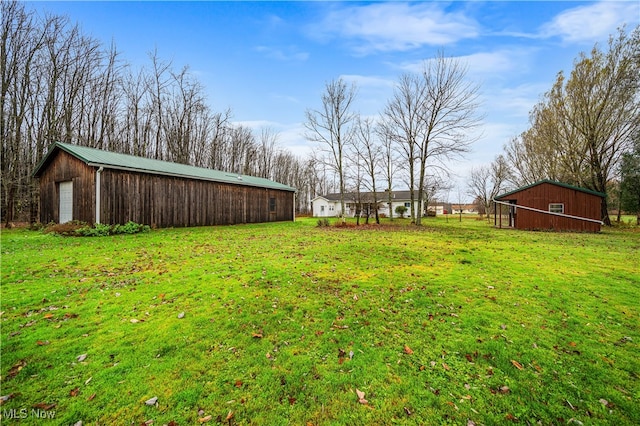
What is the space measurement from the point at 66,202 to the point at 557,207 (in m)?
30.8

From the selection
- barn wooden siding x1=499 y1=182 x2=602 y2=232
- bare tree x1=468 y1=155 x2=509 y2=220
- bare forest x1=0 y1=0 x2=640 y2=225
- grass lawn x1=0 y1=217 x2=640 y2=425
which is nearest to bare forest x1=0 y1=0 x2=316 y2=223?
bare forest x1=0 y1=0 x2=640 y2=225

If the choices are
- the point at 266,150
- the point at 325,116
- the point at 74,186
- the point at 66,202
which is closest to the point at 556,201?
the point at 325,116

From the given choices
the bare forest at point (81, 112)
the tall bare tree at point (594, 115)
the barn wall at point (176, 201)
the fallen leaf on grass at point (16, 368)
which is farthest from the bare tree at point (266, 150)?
the fallen leaf on grass at point (16, 368)

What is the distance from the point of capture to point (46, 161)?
46.6 feet

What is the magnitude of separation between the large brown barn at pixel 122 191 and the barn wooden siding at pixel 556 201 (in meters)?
22.3

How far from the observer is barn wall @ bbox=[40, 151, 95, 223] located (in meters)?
12.3

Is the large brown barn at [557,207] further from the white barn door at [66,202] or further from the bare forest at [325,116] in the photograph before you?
the white barn door at [66,202]

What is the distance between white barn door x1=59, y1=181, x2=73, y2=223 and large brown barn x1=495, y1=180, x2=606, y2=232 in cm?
2831

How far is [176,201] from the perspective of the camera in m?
15.6

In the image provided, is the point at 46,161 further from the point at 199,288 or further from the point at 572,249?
the point at 572,249

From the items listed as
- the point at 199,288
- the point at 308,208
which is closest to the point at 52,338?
the point at 199,288

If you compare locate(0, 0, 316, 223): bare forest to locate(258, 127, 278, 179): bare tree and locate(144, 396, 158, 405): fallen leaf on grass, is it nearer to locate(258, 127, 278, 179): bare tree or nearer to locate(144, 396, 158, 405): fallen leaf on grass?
locate(258, 127, 278, 179): bare tree

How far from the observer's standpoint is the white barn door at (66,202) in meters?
13.2

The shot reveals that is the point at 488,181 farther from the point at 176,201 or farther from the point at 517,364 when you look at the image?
the point at 517,364
